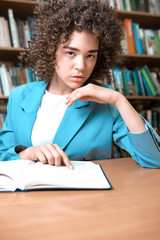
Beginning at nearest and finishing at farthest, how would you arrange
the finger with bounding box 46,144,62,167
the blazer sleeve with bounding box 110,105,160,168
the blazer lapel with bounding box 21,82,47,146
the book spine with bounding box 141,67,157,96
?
the finger with bounding box 46,144,62,167 < the blazer sleeve with bounding box 110,105,160,168 < the blazer lapel with bounding box 21,82,47,146 < the book spine with bounding box 141,67,157,96

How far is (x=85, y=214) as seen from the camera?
469mm

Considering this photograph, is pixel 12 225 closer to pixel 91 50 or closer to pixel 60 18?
pixel 91 50

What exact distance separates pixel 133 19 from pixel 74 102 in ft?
5.45

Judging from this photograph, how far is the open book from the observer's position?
0.60 meters

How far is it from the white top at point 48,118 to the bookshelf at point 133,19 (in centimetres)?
80

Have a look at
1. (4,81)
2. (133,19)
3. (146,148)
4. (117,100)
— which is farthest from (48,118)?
(133,19)

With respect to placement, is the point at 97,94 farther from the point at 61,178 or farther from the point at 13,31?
the point at 13,31

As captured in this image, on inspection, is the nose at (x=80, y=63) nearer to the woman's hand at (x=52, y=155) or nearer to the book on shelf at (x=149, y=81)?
the woman's hand at (x=52, y=155)

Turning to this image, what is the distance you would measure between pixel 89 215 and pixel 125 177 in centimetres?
31

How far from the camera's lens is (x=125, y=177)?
29.2 inches

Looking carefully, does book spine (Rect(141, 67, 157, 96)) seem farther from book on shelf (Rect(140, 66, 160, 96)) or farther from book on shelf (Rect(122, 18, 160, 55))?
book on shelf (Rect(122, 18, 160, 55))

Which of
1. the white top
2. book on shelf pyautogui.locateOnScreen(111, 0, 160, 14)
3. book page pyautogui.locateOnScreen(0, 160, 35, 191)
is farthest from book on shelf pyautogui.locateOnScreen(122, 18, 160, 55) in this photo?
book page pyautogui.locateOnScreen(0, 160, 35, 191)

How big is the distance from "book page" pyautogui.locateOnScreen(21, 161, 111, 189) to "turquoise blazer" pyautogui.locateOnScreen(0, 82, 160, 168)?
0.33 m

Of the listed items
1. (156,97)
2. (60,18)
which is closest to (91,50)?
(60,18)
